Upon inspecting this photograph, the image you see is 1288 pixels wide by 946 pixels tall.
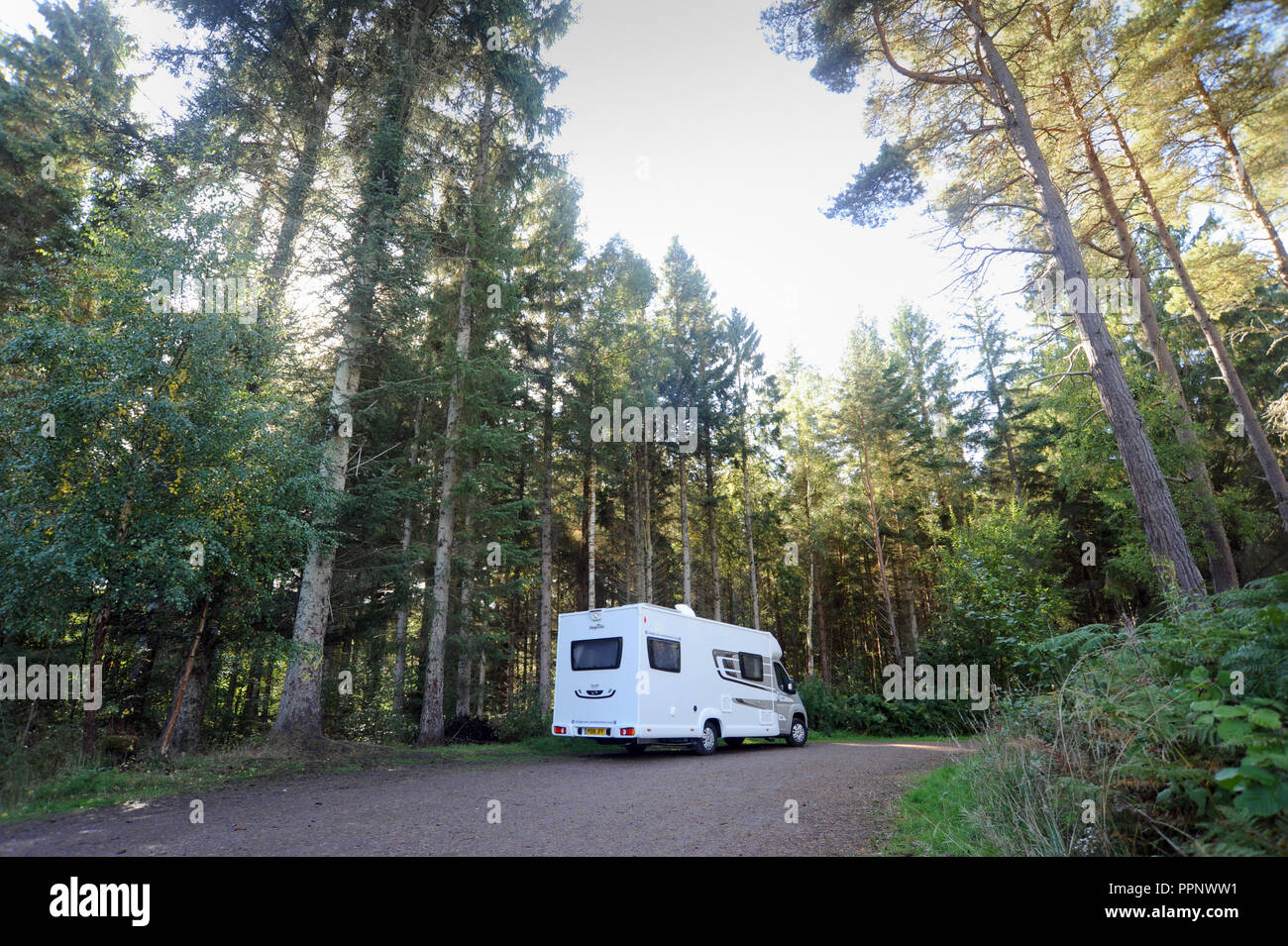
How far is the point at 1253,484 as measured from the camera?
1912cm

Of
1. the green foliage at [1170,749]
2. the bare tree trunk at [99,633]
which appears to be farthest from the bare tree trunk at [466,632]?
the green foliage at [1170,749]

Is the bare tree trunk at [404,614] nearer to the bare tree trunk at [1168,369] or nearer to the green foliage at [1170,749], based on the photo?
the green foliage at [1170,749]

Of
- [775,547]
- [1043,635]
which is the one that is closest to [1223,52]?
[1043,635]

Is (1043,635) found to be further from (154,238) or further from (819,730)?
(154,238)

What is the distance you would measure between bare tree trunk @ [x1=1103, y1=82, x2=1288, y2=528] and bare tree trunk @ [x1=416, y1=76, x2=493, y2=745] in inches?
571

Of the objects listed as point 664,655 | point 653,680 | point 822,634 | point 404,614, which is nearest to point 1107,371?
point 664,655

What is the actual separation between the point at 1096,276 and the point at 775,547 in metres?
19.5

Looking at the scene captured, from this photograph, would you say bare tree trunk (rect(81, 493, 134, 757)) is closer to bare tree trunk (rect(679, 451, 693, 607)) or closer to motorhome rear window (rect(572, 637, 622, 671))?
motorhome rear window (rect(572, 637, 622, 671))

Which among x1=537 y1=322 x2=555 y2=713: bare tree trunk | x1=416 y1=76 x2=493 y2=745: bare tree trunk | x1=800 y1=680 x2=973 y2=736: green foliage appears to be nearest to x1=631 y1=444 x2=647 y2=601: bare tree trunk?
x1=537 y1=322 x2=555 y2=713: bare tree trunk

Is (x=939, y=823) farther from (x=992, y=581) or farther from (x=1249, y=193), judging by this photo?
(x=1249, y=193)

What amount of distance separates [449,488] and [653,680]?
681cm

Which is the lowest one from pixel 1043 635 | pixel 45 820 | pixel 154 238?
pixel 45 820
